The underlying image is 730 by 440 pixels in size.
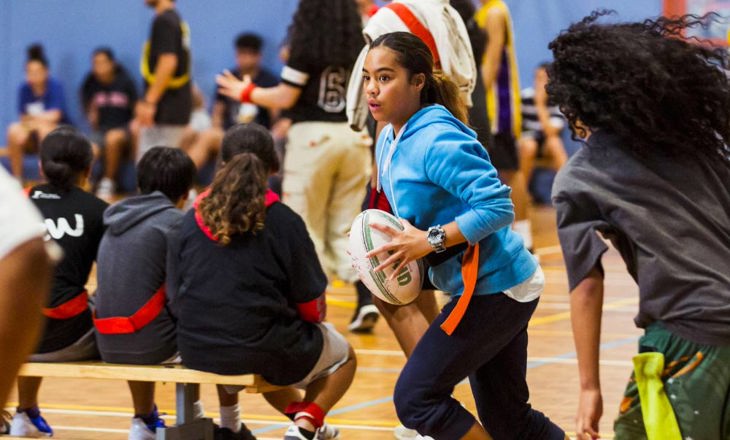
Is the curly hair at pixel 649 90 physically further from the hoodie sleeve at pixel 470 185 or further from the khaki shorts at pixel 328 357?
the khaki shorts at pixel 328 357

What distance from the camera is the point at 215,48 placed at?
15.3 metres

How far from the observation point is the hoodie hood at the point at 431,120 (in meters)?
3.60

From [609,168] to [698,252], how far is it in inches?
11.2

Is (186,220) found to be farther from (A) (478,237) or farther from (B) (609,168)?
(B) (609,168)

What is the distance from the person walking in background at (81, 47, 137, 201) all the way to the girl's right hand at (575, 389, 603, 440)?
11.6 metres

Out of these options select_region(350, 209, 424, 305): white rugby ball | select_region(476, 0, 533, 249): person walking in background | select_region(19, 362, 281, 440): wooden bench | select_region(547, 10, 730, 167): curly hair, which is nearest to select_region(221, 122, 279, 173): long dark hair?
select_region(19, 362, 281, 440): wooden bench

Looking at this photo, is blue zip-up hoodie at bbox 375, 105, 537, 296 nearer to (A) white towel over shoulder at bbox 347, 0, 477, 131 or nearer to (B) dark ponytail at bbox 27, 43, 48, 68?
(A) white towel over shoulder at bbox 347, 0, 477, 131

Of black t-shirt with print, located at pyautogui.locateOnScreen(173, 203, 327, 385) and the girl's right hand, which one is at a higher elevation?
the girl's right hand

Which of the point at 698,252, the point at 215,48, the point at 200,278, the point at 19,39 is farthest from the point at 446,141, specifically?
the point at 19,39

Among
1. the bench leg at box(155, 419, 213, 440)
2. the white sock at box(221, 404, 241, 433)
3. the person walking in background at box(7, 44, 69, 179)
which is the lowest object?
the person walking in background at box(7, 44, 69, 179)

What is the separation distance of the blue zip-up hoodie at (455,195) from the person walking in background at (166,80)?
7.65 m

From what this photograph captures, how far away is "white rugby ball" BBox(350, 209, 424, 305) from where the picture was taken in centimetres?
356

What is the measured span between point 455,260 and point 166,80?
816cm

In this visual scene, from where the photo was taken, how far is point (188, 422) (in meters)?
4.42
